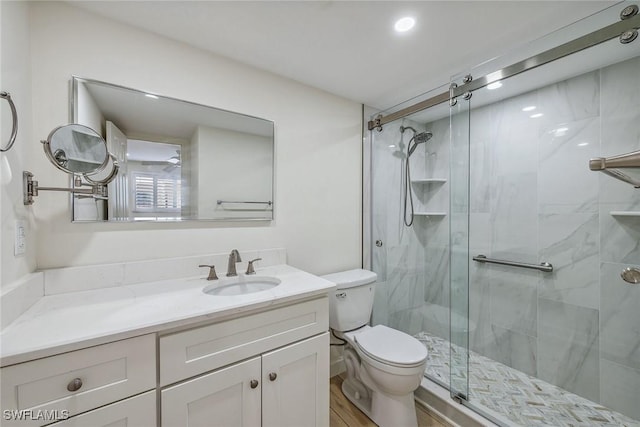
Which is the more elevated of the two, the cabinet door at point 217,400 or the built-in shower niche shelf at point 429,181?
the built-in shower niche shelf at point 429,181

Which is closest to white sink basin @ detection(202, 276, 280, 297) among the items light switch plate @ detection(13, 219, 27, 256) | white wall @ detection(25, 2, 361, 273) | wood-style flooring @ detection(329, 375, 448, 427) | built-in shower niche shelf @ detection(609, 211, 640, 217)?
white wall @ detection(25, 2, 361, 273)

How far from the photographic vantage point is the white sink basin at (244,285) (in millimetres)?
1387

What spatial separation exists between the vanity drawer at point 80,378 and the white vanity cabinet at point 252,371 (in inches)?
2.8

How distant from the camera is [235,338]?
102cm

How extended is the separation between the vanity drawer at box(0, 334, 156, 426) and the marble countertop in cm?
3

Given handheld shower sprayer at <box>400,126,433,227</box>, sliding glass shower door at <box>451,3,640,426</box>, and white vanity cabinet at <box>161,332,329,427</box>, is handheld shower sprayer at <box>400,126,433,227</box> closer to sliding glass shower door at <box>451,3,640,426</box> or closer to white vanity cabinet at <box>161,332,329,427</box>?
sliding glass shower door at <box>451,3,640,426</box>

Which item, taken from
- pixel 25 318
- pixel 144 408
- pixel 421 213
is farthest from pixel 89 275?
pixel 421 213

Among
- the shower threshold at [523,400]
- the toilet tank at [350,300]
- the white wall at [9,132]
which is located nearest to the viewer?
the white wall at [9,132]

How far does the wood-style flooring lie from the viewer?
1544 millimetres

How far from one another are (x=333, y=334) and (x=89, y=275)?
4.96 ft

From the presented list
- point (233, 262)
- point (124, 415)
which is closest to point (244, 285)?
point (233, 262)

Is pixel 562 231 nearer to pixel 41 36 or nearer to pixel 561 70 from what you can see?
pixel 561 70

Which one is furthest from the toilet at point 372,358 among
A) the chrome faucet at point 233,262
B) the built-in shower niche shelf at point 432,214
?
the built-in shower niche shelf at point 432,214

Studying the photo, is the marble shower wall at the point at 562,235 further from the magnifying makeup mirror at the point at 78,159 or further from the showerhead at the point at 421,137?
the magnifying makeup mirror at the point at 78,159
